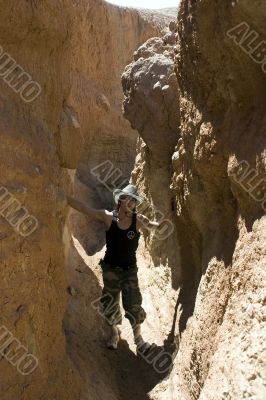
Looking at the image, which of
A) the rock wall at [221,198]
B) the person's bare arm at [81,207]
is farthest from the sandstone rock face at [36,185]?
the rock wall at [221,198]

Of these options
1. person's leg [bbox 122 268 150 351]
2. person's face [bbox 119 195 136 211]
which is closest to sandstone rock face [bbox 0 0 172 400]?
person's face [bbox 119 195 136 211]

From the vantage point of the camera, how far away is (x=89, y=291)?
478 centimetres

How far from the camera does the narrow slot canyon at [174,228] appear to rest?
231 cm

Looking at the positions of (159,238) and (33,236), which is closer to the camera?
(33,236)

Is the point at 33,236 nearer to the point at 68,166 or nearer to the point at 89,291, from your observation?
the point at 68,166

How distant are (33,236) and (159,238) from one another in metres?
2.33

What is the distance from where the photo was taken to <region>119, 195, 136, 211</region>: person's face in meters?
3.60

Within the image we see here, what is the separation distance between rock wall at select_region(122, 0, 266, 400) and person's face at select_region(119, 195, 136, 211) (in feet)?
1.50

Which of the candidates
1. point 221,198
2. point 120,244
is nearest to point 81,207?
point 120,244

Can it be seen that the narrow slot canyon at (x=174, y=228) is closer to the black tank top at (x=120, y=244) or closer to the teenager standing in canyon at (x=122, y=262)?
the teenager standing in canyon at (x=122, y=262)

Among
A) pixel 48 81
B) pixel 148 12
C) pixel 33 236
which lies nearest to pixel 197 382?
pixel 33 236

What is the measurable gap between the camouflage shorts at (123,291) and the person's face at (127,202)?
604mm

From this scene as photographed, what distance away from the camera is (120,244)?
3.77 meters

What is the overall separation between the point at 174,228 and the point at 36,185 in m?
2.09
